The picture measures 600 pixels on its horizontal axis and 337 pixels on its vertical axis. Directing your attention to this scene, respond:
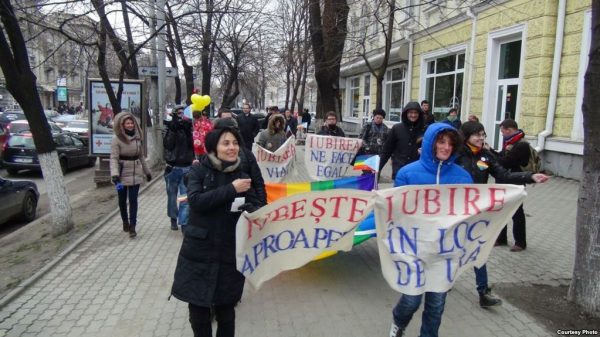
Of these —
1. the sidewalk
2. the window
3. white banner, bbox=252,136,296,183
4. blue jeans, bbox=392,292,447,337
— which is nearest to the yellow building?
the window

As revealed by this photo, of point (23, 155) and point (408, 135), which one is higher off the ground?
point (408, 135)

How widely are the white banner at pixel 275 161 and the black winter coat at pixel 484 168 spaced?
3.99 meters

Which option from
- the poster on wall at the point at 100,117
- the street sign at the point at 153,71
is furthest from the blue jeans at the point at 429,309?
the street sign at the point at 153,71

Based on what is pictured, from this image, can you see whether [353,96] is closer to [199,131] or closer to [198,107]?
[198,107]

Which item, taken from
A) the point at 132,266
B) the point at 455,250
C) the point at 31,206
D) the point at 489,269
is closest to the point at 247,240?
the point at 455,250

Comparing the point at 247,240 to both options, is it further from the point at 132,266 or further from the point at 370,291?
the point at 132,266

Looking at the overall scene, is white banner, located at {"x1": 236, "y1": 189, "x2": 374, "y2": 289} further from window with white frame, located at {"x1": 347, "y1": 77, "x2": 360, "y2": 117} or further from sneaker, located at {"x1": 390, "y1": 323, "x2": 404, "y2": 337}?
window with white frame, located at {"x1": 347, "y1": 77, "x2": 360, "y2": 117}

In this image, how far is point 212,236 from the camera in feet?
9.12

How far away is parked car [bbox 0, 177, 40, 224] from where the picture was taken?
25.9 ft

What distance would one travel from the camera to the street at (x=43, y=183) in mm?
8602

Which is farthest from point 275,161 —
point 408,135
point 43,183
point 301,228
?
point 43,183

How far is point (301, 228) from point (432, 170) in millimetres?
1052

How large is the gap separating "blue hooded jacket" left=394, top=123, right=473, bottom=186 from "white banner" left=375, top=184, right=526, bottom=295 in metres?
0.11

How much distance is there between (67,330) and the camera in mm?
3664
